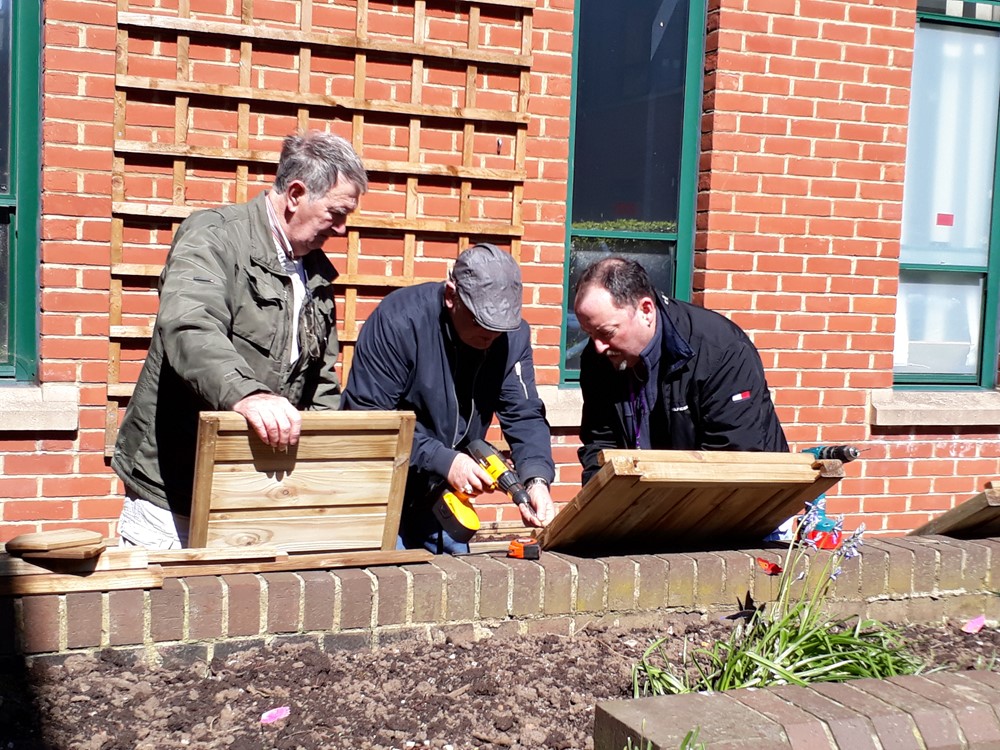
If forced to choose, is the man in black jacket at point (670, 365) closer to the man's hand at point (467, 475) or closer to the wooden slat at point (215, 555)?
the man's hand at point (467, 475)

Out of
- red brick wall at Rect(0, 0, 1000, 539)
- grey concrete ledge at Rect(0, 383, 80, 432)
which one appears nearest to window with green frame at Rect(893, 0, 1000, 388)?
red brick wall at Rect(0, 0, 1000, 539)

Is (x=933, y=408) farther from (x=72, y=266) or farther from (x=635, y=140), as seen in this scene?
(x=72, y=266)

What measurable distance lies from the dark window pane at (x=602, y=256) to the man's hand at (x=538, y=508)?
2.16m

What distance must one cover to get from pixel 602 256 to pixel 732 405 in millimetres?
2346

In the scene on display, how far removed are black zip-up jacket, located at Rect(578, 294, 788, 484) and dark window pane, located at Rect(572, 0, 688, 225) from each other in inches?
84.5

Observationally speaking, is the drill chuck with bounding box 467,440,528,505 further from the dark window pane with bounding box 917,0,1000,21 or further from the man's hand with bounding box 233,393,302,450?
the dark window pane with bounding box 917,0,1000,21

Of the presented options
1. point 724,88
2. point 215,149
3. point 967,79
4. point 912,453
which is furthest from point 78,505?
point 967,79

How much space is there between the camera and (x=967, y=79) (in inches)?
269

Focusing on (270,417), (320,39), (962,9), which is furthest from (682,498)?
(962,9)

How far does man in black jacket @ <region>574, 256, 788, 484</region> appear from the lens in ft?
12.9

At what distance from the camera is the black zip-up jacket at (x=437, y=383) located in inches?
155

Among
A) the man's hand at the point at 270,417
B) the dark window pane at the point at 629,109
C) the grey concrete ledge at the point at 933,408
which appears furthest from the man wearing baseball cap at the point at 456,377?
the grey concrete ledge at the point at 933,408

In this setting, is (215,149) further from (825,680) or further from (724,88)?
(825,680)

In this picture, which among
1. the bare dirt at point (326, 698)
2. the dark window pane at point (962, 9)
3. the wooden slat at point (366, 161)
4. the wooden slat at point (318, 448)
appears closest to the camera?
the bare dirt at point (326, 698)
